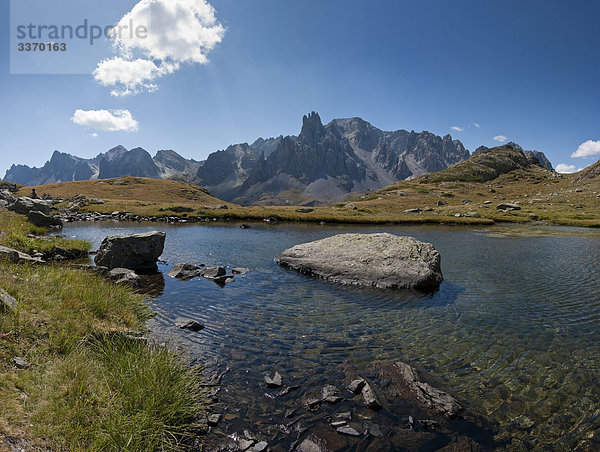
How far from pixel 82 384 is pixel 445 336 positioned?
13.3m

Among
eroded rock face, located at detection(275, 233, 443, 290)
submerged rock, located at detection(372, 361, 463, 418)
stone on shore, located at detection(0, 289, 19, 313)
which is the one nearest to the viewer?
submerged rock, located at detection(372, 361, 463, 418)

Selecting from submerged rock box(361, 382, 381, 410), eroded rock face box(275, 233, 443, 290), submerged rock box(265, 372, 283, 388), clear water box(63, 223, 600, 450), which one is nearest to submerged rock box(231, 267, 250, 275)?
clear water box(63, 223, 600, 450)

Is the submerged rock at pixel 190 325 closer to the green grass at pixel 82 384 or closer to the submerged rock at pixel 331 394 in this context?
the green grass at pixel 82 384

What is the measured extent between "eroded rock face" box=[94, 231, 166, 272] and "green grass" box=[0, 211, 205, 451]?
13118mm

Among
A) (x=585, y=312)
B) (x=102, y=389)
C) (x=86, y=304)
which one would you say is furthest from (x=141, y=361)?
(x=585, y=312)

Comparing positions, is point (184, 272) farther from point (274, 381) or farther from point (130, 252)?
point (274, 381)

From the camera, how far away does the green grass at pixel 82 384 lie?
5.59m

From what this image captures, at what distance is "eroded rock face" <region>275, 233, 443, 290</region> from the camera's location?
66.8 feet

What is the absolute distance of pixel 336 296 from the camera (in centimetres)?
1872

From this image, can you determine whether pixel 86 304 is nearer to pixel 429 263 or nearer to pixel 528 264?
pixel 429 263

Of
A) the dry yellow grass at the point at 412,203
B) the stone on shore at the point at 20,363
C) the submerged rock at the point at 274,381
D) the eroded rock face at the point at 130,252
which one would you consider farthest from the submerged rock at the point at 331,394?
the dry yellow grass at the point at 412,203

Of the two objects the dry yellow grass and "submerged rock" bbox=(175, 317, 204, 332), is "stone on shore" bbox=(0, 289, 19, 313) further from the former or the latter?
the dry yellow grass

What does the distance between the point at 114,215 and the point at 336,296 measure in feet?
257

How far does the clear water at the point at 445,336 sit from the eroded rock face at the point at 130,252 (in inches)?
161
